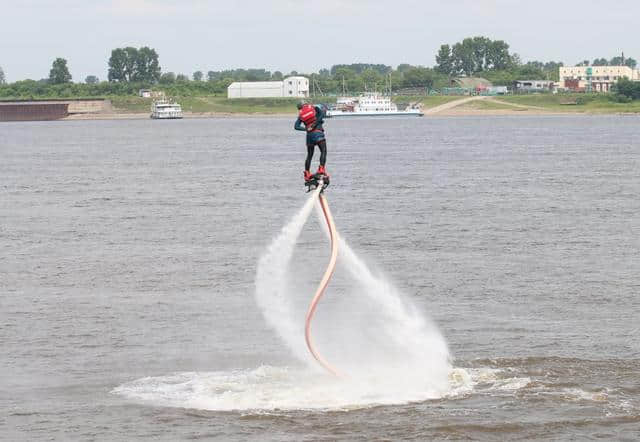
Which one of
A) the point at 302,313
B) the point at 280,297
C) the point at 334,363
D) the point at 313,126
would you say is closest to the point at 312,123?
the point at 313,126

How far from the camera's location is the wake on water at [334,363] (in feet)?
110

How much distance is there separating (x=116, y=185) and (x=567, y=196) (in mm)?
38667

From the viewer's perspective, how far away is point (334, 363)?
123ft

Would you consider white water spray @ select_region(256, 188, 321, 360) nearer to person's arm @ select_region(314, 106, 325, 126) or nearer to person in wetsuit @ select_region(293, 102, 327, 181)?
person in wetsuit @ select_region(293, 102, 327, 181)

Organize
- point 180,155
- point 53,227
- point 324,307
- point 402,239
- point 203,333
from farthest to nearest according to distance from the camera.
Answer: point 180,155
point 53,227
point 402,239
point 324,307
point 203,333

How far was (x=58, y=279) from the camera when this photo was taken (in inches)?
2037

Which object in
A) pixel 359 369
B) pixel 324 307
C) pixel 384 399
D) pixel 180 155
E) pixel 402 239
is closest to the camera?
pixel 384 399

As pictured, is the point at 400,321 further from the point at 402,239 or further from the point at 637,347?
the point at 402,239

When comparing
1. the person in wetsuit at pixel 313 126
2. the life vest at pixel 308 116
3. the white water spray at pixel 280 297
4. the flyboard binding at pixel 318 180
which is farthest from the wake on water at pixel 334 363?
the life vest at pixel 308 116

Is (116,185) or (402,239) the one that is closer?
(402,239)

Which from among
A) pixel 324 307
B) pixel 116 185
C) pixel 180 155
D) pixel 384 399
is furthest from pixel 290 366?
pixel 180 155

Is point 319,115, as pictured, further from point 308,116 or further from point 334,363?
point 334,363

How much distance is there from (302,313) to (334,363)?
7.15 m

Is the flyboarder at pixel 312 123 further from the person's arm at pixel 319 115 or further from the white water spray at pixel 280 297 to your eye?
the white water spray at pixel 280 297
